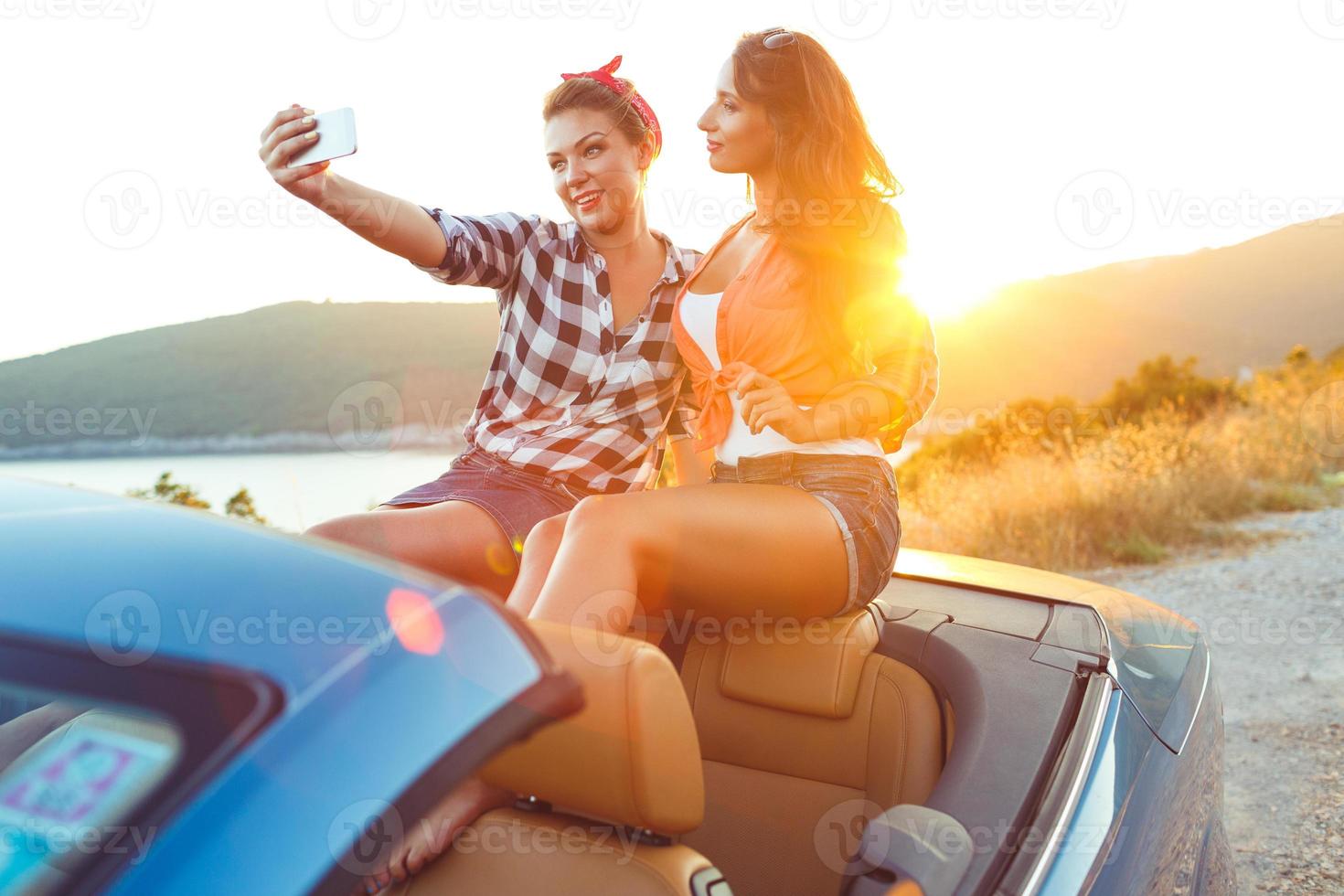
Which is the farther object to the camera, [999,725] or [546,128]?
[546,128]

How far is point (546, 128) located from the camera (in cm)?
250

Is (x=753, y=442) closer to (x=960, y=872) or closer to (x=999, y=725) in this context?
(x=999, y=725)

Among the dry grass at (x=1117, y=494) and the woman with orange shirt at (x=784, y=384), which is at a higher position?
the woman with orange shirt at (x=784, y=384)

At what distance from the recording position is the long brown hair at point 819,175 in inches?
88.0

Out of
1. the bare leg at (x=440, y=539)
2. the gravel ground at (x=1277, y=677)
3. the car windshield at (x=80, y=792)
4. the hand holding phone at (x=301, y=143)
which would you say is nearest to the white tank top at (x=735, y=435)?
the bare leg at (x=440, y=539)

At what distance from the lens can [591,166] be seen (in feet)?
8.11

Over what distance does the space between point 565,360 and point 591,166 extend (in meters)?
0.50

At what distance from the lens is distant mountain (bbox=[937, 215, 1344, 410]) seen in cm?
4825

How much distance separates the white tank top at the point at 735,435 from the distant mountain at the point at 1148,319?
4289cm

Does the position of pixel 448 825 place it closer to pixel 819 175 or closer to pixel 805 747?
pixel 805 747

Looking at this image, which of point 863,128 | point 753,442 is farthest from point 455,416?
point 863,128

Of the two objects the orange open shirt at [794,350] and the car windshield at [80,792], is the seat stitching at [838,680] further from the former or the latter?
the car windshield at [80,792]

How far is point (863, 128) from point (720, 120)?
35cm

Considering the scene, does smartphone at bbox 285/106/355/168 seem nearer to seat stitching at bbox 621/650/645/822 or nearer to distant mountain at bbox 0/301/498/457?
distant mountain at bbox 0/301/498/457
